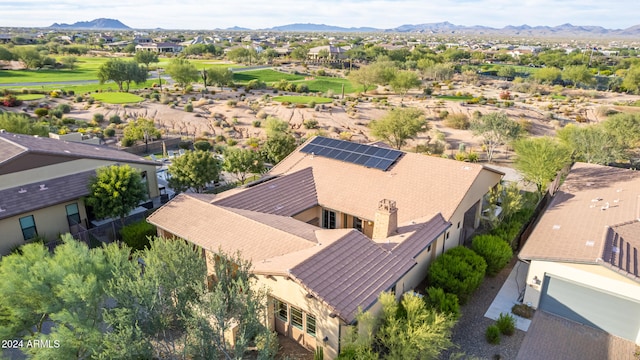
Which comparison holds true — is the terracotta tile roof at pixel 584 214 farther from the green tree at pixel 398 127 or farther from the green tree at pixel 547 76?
the green tree at pixel 547 76

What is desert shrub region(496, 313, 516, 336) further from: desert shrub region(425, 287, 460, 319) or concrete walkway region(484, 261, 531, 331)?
desert shrub region(425, 287, 460, 319)

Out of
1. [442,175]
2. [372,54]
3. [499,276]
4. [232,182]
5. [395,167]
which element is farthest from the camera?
[372,54]

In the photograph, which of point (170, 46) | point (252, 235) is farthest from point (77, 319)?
point (170, 46)

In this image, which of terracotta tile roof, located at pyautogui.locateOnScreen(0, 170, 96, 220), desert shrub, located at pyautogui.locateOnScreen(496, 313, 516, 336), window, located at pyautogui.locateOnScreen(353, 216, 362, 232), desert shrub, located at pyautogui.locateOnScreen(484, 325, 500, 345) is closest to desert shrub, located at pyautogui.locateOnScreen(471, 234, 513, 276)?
desert shrub, located at pyautogui.locateOnScreen(496, 313, 516, 336)

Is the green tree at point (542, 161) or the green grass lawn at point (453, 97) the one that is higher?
the green tree at point (542, 161)

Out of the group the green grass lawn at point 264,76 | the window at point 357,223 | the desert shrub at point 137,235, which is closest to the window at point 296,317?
the window at point 357,223

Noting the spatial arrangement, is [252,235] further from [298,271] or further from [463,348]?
[463,348]
